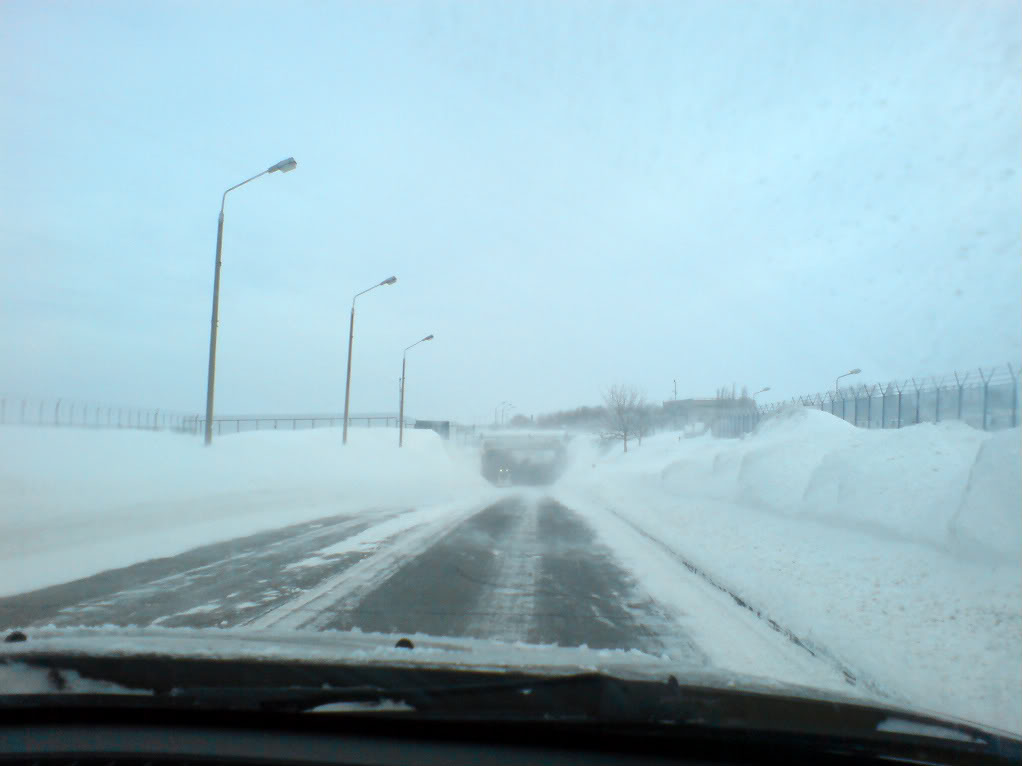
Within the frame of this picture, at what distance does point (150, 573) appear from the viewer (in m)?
10.3

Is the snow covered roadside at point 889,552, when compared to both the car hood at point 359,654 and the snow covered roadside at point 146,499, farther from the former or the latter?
the snow covered roadside at point 146,499

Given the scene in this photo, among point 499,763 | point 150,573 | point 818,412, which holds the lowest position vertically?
point 150,573

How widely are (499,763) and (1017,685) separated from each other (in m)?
4.48

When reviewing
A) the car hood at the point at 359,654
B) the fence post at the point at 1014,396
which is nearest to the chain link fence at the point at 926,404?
the fence post at the point at 1014,396

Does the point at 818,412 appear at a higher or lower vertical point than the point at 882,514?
higher

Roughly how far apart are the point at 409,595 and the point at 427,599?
31 centimetres

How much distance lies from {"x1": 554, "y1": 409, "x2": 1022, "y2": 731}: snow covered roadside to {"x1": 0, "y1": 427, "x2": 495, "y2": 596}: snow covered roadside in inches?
292

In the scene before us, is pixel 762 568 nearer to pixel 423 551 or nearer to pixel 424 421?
pixel 423 551

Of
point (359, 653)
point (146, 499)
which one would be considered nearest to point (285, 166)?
point (146, 499)

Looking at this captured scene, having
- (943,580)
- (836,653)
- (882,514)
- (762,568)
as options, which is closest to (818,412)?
(882,514)

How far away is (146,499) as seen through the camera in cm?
1698

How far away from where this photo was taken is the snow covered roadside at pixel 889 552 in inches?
247

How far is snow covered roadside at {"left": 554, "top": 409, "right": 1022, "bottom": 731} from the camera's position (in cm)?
627

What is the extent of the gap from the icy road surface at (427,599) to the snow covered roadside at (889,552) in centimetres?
54
